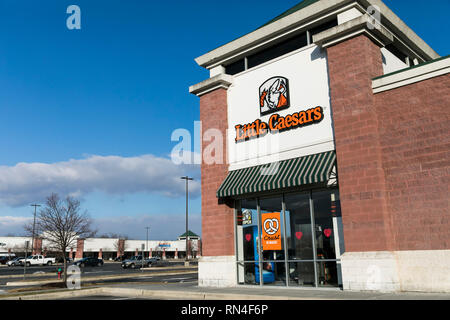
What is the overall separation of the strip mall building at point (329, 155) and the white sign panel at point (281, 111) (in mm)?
55

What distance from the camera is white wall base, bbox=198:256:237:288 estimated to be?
Result: 18.1 meters

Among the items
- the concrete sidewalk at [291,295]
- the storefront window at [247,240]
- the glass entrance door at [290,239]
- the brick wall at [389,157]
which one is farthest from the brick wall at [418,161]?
the storefront window at [247,240]

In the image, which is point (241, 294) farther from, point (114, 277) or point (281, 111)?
point (114, 277)

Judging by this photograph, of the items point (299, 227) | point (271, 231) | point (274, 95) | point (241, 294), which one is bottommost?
point (241, 294)

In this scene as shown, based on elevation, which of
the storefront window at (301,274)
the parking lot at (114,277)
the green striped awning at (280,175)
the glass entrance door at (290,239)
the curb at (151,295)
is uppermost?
the green striped awning at (280,175)

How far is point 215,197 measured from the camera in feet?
63.1

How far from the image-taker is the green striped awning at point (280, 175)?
15.3 meters

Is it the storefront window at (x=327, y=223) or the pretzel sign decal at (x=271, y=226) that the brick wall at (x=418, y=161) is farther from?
the pretzel sign decal at (x=271, y=226)

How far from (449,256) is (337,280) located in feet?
13.5

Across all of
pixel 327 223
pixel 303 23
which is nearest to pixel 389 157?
pixel 327 223

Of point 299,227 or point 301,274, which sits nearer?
point 301,274

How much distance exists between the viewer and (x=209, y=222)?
1922 cm

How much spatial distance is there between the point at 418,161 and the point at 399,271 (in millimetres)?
3858

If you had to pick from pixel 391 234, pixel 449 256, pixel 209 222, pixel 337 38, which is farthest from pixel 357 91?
pixel 209 222
